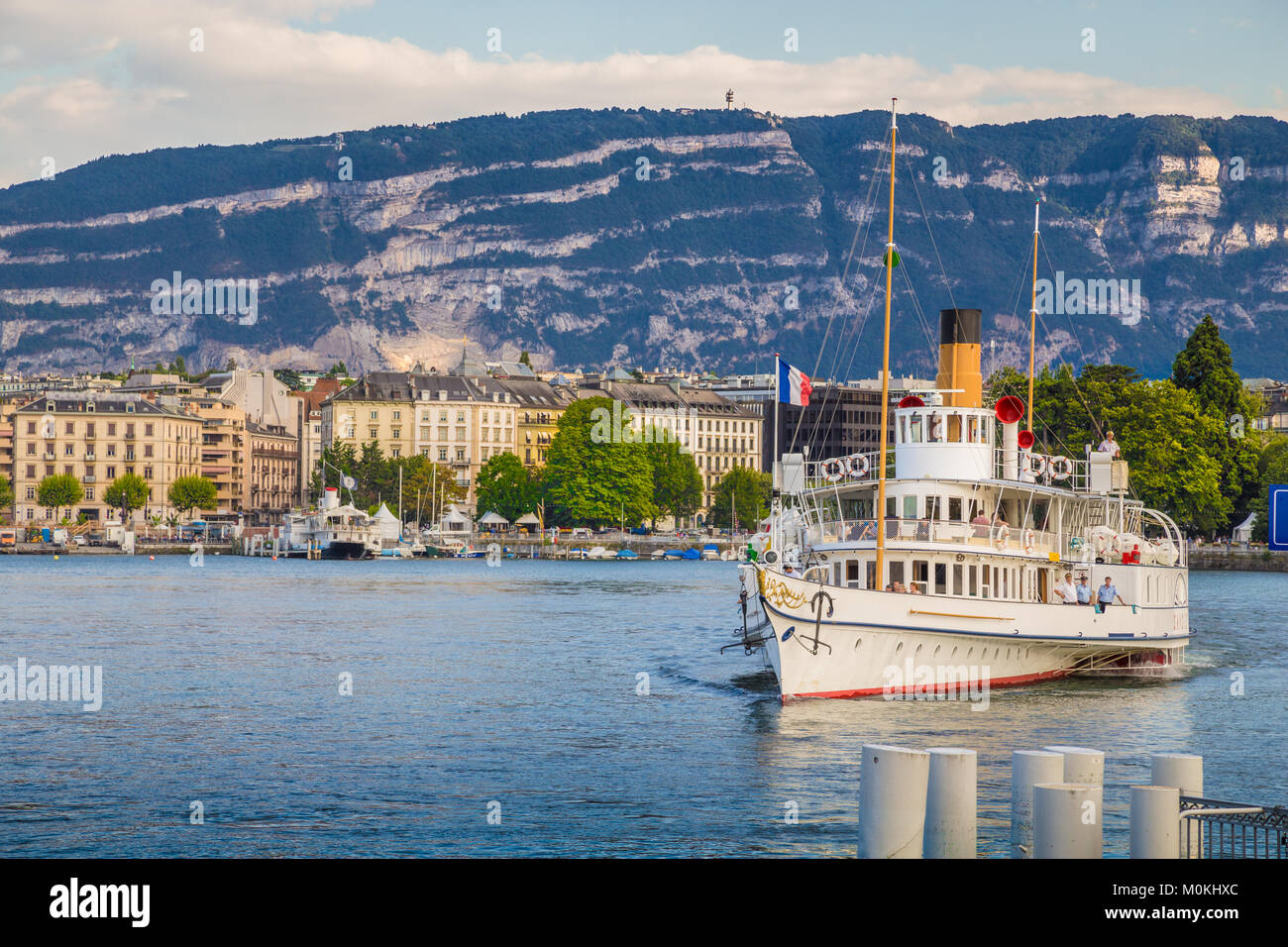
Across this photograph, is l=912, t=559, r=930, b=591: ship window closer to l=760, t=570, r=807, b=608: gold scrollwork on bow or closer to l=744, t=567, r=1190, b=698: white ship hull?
l=744, t=567, r=1190, b=698: white ship hull

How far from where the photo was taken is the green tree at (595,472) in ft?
617

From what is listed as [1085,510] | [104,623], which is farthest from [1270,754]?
[104,623]

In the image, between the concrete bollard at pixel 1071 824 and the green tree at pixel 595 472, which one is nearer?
the concrete bollard at pixel 1071 824

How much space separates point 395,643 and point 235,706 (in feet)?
69.8

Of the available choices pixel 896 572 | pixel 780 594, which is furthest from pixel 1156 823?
pixel 896 572

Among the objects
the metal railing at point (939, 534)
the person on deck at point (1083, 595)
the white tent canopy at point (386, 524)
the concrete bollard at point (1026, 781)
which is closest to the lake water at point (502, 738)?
the person on deck at point (1083, 595)

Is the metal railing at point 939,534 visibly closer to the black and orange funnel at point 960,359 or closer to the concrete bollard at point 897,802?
the black and orange funnel at point 960,359

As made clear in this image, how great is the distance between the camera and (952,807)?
58.4 feet

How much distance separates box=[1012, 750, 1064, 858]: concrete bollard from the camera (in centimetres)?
1830

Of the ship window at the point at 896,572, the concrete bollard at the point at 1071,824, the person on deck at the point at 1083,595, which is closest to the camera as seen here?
the concrete bollard at the point at 1071,824

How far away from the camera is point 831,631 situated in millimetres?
40750

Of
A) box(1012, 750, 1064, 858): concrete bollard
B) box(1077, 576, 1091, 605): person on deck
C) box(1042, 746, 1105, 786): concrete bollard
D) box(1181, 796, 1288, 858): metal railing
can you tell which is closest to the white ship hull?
box(1077, 576, 1091, 605): person on deck

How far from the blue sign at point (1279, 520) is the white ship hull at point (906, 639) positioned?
25.7 m

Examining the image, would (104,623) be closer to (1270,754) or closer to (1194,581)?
(1270,754)
